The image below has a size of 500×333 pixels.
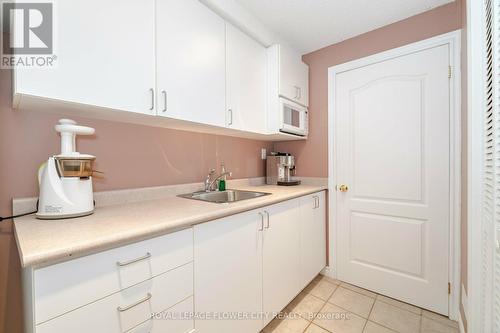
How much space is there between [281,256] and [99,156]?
1.35m

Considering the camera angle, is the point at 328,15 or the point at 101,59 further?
the point at 328,15

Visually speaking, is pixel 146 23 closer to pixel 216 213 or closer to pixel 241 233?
pixel 216 213

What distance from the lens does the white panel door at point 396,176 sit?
1.68m

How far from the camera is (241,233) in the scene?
124 cm

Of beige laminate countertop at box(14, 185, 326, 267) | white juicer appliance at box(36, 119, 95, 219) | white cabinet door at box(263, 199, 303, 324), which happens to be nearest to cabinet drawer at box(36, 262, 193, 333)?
beige laminate countertop at box(14, 185, 326, 267)

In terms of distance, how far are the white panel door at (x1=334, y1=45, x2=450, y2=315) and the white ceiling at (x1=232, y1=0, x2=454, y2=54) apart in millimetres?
340

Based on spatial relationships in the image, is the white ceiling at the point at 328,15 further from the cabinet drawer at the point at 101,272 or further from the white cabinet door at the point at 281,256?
the cabinet drawer at the point at 101,272

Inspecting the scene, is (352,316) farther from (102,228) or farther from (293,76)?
(293,76)

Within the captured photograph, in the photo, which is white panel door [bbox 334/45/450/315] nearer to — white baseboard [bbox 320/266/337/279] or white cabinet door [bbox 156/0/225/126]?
white baseboard [bbox 320/266/337/279]

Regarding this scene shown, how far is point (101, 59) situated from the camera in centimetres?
96

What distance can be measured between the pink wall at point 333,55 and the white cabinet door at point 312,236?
1.32ft

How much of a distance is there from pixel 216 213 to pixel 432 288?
1.89 m

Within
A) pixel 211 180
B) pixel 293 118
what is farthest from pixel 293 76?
pixel 211 180

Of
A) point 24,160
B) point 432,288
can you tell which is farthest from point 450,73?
point 24,160
